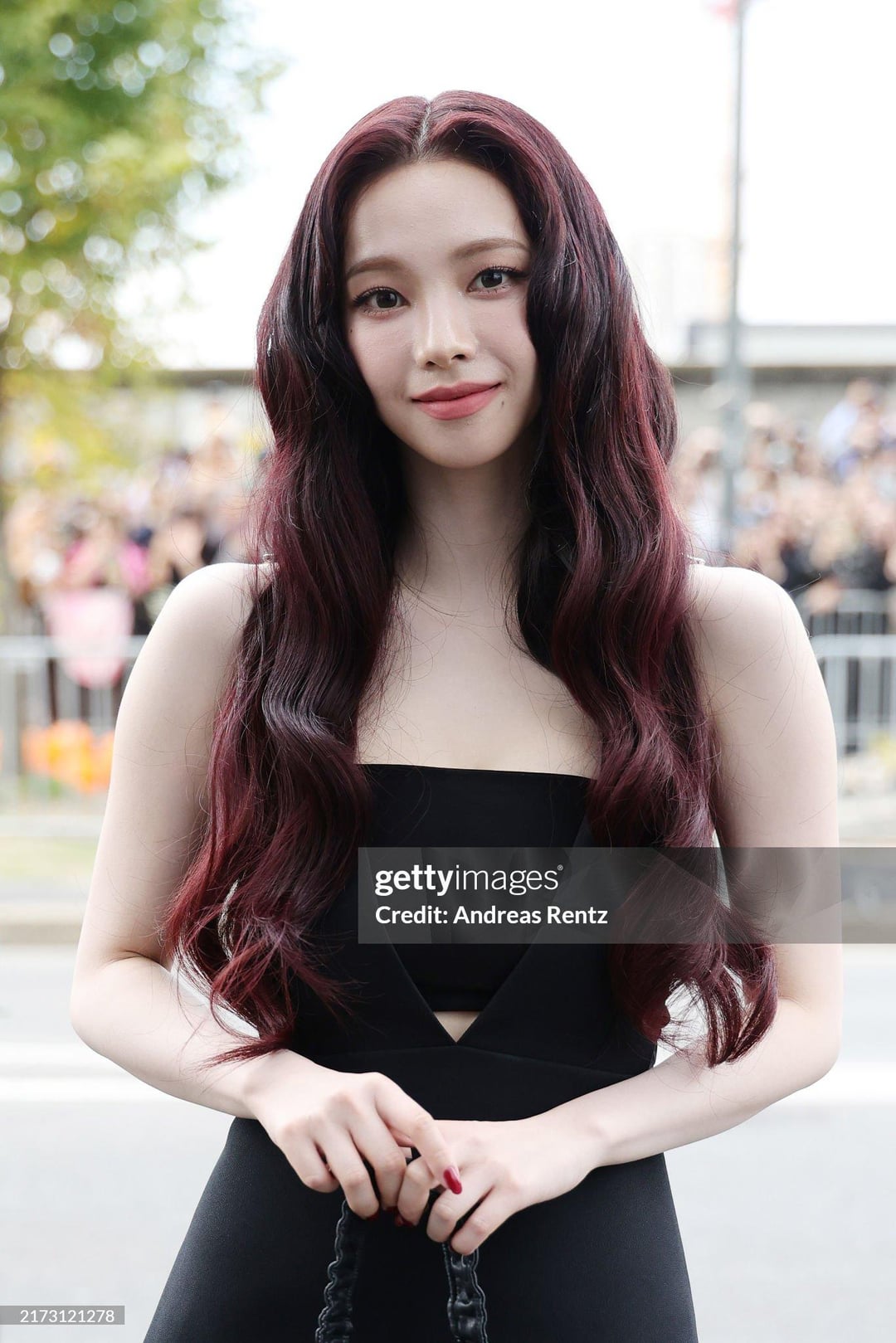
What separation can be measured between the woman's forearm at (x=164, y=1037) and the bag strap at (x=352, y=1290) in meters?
0.13

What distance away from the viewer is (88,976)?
1379 millimetres

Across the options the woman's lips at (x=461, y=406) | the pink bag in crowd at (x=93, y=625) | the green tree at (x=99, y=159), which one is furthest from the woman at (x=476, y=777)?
the green tree at (x=99, y=159)

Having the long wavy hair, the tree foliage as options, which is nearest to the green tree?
the tree foliage

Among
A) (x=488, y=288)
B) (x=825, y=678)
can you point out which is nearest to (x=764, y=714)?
(x=488, y=288)

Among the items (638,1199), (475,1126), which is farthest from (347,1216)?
(638,1199)

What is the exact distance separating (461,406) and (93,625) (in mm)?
6403

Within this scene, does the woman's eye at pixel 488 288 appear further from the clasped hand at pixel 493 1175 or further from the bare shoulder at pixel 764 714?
the clasped hand at pixel 493 1175

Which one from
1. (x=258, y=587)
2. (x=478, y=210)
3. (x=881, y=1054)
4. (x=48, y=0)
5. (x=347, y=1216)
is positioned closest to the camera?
(x=347, y=1216)

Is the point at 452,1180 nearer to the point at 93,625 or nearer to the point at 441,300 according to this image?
the point at 441,300

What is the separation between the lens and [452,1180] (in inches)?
44.3

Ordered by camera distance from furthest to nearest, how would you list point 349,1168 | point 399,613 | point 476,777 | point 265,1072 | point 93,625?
point 93,625 < point 399,613 < point 476,777 < point 265,1072 < point 349,1168

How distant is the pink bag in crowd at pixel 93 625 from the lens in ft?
22.9

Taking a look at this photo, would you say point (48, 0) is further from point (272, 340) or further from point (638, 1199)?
point (638, 1199)

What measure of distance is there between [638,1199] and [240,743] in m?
→ 0.57
